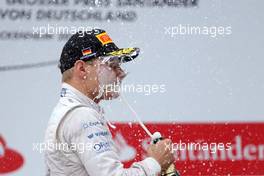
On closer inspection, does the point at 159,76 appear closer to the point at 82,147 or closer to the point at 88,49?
the point at 88,49

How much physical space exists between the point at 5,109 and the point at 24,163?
11.2 inches

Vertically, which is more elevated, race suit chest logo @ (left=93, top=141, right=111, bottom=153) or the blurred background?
race suit chest logo @ (left=93, top=141, right=111, bottom=153)

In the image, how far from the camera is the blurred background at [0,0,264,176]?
10.5 ft

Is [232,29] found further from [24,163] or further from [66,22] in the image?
[24,163]

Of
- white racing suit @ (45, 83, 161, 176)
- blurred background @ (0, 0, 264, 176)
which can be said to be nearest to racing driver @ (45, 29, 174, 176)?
white racing suit @ (45, 83, 161, 176)

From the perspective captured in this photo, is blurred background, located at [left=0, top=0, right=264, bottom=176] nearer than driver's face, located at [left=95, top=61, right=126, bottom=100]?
No

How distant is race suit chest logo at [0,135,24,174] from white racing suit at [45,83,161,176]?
57.4 inches

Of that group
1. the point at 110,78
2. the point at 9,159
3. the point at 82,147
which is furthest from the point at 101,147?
the point at 9,159

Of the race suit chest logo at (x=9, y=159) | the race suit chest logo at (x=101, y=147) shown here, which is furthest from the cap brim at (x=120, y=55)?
the race suit chest logo at (x=9, y=159)

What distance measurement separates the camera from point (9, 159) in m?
3.16

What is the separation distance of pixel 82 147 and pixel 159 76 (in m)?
1.66

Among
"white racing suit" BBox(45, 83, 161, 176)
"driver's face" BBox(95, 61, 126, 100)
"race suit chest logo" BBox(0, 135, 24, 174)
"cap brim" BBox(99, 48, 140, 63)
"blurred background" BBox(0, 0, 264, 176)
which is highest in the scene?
"cap brim" BBox(99, 48, 140, 63)

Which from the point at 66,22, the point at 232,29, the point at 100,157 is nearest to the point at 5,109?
the point at 66,22

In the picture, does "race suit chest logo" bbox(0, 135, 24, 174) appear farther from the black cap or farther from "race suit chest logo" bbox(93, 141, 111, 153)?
"race suit chest logo" bbox(93, 141, 111, 153)
